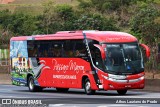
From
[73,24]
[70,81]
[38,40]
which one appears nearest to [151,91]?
[70,81]

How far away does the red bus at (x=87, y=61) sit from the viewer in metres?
31.4

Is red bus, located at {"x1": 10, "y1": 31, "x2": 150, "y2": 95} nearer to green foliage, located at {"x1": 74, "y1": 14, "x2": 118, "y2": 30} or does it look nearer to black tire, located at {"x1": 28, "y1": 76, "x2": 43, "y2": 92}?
black tire, located at {"x1": 28, "y1": 76, "x2": 43, "y2": 92}

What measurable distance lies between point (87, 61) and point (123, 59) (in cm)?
200

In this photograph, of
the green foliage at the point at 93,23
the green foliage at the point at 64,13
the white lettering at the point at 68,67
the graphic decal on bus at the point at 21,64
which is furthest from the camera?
the green foliage at the point at 64,13

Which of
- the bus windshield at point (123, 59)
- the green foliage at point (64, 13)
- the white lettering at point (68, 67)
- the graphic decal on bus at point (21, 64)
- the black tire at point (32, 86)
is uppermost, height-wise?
the bus windshield at point (123, 59)

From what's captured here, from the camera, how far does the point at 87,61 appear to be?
107 ft

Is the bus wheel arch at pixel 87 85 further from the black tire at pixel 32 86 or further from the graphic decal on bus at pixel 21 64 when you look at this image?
the black tire at pixel 32 86

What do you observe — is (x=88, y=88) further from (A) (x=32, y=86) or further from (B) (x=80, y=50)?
(A) (x=32, y=86)

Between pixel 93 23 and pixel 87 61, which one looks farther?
pixel 93 23

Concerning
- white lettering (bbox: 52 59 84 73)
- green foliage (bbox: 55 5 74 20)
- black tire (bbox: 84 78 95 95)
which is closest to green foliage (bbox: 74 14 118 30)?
green foliage (bbox: 55 5 74 20)

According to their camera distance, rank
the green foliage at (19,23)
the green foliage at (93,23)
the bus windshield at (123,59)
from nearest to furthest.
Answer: the bus windshield at (123,59) → the green foliage at (93,23) → the green foliage at (19,23)

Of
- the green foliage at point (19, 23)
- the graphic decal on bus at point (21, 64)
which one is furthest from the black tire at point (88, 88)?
the green foliage at point (19, 23)

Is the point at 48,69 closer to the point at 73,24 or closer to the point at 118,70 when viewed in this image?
the point at 118,70

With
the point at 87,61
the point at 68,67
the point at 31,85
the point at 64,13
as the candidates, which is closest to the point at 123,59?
the point at 87,61
